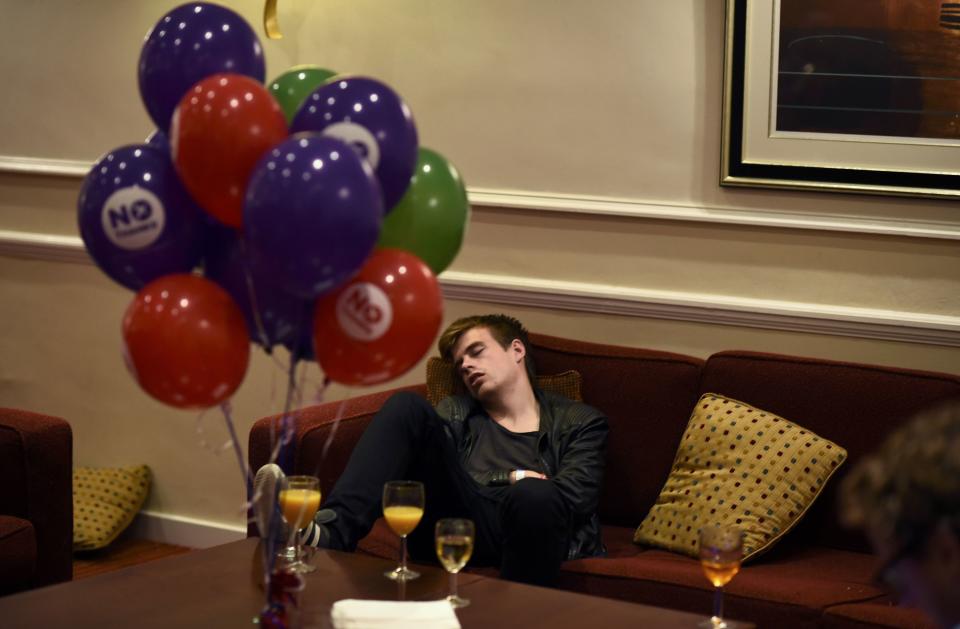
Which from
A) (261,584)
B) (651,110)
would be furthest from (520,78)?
(261,584)

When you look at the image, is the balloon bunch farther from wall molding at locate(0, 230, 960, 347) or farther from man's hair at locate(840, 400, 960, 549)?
wall molding at locate(0, 230, 960, 347)

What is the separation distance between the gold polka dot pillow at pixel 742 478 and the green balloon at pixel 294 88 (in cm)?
137

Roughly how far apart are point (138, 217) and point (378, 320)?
411 mm

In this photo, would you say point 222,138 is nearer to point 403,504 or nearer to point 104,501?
point 403,504

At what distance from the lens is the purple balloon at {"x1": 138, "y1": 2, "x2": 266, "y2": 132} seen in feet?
6.90

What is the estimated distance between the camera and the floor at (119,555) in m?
3.99

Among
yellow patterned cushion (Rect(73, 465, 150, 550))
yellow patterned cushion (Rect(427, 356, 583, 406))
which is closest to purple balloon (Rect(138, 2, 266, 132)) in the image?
yellow patterned cushion (Rect(427, 356, 583, 406))

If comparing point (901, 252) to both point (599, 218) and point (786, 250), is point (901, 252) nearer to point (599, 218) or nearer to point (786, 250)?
point (786, 250)

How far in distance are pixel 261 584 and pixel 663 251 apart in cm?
169

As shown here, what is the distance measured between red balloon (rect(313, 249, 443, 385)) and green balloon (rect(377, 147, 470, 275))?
121 millimetres

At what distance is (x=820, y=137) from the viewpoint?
3330mm

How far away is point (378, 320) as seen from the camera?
76.9 inches

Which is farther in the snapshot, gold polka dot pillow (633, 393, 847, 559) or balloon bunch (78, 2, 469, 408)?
gold polka dot pillow (633, 393, 847, 559)

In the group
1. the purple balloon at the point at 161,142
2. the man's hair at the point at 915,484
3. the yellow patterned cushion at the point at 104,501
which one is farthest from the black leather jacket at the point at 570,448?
the man's hair at the point at 915,484
